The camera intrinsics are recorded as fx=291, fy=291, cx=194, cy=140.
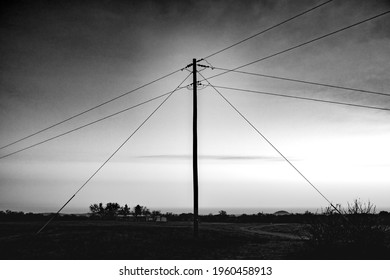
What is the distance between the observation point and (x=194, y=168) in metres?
13.7

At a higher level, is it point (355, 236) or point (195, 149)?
point (195, 149)

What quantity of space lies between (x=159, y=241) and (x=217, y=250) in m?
4.22

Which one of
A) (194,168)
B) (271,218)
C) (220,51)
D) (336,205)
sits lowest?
(271,218)

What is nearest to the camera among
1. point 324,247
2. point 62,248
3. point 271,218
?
point 324,247

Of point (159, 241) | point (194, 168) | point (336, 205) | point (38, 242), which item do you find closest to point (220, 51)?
point (194, 168)

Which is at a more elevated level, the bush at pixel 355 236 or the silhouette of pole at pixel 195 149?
the silhouette of pole at pixel 195 149

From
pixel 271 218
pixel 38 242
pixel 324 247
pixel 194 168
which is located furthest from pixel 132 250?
pixel 271 218

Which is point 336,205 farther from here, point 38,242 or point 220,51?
point 38,242

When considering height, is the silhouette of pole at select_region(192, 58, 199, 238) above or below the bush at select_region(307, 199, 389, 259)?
above

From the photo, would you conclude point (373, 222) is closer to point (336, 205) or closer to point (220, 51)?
point (336, 205)

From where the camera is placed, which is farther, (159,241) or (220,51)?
(159,241)
